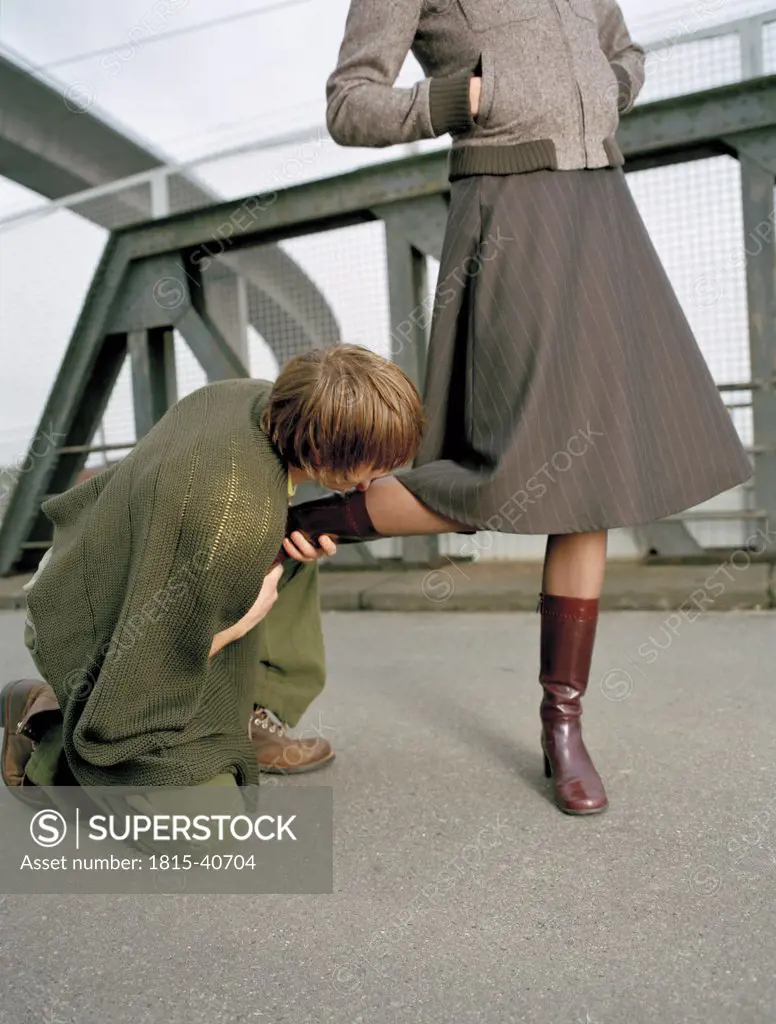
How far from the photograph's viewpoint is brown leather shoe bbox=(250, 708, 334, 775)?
1920 mm

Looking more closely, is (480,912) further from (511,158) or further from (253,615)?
(511,158)

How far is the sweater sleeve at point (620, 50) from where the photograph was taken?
185 centimetres

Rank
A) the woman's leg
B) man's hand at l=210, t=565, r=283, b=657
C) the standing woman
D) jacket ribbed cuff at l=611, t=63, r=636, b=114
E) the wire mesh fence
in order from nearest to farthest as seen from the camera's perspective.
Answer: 1. man's hand at l=210, t=565, r=283, b=657
2. the standing woman
3. the woman's leg
4. jacket ribbed cuff at l=611, t=63, r=636, b=114
5. the wire mesh fence

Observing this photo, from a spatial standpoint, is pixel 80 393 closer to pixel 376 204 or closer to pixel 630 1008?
pixel 376 204

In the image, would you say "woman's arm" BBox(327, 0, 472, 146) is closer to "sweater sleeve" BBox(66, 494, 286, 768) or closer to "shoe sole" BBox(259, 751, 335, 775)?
"sweater sleeve" BBox(66, 494, 286, 768)

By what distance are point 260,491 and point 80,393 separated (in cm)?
469

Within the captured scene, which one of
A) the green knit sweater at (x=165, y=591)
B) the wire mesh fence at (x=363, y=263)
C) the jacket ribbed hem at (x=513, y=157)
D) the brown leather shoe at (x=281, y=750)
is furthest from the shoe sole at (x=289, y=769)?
the wire mesh fence at (x=363, y=263)

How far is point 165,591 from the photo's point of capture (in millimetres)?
1374

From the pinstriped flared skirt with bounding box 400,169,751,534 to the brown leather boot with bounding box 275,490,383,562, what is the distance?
4.2 inches

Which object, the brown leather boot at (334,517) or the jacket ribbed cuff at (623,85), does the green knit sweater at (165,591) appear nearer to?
the brown leather boot at (334,517)

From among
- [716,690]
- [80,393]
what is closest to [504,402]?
[716,690]

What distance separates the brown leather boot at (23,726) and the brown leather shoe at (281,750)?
1.45 feet

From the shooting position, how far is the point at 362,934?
4.03 feet

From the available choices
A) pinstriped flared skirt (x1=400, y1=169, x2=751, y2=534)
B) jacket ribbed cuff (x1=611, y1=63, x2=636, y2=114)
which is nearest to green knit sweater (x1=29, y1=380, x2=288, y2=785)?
pinstriped flared skirt (x1=400, y1=169, x2=751, y2=534)
